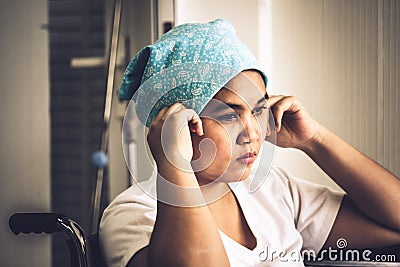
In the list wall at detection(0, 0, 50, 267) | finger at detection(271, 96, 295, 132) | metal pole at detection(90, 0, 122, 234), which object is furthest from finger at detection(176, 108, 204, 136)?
wall at detection(0, 0, 50, 267)

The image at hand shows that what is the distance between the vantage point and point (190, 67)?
0.76 metres

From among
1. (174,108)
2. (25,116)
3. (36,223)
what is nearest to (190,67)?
(174,108)

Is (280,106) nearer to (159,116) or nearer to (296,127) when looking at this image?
(296,127)

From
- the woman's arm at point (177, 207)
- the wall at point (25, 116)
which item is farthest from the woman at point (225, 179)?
the wall at point (25, 116)

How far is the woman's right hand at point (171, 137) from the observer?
2.41 ft

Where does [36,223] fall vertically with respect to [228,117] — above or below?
below

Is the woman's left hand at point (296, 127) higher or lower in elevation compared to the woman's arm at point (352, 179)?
higher

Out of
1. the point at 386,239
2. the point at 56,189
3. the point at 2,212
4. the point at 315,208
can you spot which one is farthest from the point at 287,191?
the point at 2,212

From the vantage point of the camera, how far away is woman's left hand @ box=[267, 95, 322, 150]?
34.4 inches

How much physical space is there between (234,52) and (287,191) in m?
0.24

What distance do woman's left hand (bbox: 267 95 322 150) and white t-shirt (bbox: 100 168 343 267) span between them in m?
0.05

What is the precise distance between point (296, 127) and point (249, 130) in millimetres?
103

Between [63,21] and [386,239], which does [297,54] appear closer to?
[386,239]

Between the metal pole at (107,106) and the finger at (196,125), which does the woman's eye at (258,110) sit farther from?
the metal pole at (107,106)
